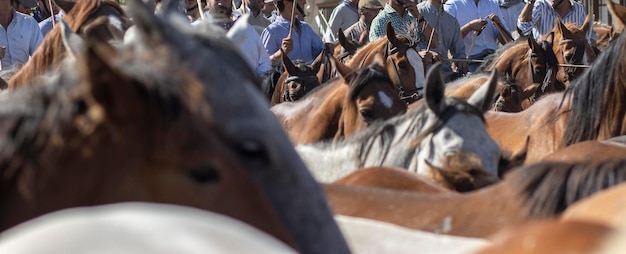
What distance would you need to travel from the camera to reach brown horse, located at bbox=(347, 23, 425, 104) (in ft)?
33.5

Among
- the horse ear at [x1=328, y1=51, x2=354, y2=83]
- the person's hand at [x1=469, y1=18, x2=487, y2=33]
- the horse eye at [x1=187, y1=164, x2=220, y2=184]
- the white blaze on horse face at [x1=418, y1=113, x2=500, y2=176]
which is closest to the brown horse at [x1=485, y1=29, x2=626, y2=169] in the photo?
the horse ear at [x1=328, y1=51, x2=354, y2=83]

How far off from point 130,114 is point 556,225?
671 millimetres

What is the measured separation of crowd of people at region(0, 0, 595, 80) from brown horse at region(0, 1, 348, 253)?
7.83 m

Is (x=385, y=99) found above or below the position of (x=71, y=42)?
below

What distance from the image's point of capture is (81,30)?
5.19 meters

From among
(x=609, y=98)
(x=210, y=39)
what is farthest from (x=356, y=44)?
(x=210, y=39)

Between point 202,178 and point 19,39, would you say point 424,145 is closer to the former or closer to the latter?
point 202,178

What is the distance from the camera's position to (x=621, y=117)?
682 cm

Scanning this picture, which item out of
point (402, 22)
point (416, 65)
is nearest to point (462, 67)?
point (402, 22)

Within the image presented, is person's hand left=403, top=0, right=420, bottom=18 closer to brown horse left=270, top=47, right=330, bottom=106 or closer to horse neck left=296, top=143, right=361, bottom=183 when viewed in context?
brown horse left=270, top=47, right=330, bottom=106

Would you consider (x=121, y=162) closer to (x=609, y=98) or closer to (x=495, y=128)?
(x=609, y=98)

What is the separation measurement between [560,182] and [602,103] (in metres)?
4.11

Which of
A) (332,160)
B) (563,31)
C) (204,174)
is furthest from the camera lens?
(563,31)

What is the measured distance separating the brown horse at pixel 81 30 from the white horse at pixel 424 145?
948mm
